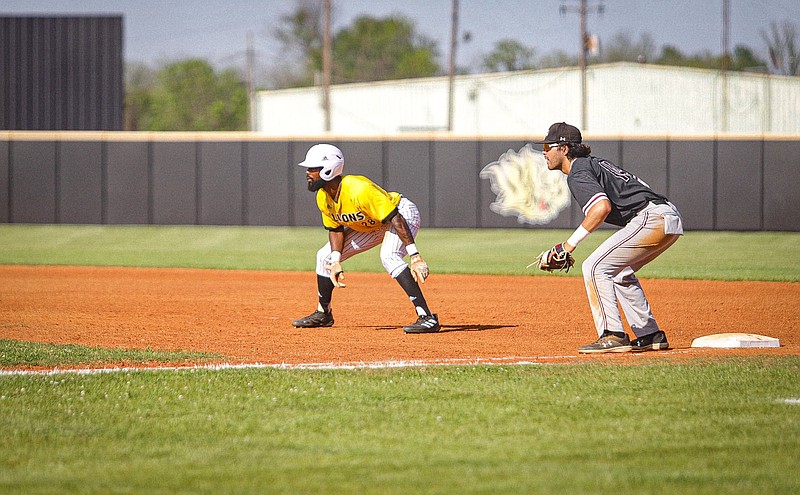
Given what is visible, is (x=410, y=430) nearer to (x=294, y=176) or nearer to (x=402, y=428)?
(x=402, y=428)

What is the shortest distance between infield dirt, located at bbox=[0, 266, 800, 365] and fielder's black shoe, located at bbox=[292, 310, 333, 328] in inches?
4.8

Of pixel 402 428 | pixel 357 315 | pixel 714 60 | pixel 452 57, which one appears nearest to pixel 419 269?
pixel 357 315

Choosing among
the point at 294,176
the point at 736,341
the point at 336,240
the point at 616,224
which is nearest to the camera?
the point at 616,224

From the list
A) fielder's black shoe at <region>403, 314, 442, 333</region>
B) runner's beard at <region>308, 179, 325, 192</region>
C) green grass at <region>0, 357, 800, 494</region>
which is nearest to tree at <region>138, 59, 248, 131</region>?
fielder's black shoe at <region>403, 314, 442, 333</region>

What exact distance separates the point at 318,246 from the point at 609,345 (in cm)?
1344

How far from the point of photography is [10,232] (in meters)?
24.4

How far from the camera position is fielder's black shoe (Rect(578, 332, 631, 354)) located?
25.7ft

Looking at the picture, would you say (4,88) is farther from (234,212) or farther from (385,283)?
(385,283)

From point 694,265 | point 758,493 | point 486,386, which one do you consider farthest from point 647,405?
point 694,265

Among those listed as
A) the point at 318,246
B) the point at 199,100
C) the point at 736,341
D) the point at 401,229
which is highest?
the point at 199,100

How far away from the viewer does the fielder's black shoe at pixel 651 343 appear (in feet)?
26.1

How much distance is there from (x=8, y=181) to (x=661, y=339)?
68.1 ft

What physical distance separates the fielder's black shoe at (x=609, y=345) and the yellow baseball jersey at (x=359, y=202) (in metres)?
Result: 1.99

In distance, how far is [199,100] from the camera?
64.6 m
